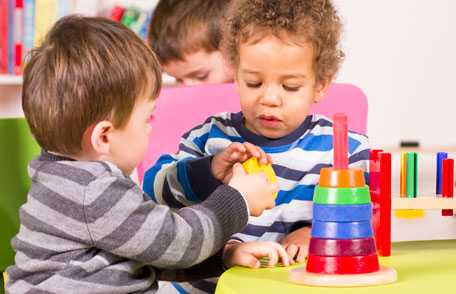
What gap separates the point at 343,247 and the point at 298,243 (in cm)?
32

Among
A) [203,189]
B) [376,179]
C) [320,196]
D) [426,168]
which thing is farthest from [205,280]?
[426,168]

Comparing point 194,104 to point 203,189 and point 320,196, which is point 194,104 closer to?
point 203,189

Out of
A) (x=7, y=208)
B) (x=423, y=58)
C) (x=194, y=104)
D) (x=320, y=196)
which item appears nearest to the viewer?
(x=320, y=196)

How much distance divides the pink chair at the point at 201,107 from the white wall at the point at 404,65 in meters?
1.67

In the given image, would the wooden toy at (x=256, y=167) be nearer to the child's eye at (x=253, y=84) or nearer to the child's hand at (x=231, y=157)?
the child's hand at (x=231, y=157)

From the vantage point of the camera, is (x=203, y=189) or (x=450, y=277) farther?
(x=203, y=189)

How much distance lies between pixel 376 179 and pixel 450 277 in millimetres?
239

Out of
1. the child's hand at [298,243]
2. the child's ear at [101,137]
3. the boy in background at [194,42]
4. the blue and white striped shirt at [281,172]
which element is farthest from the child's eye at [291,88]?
the boy in background at [194,42]

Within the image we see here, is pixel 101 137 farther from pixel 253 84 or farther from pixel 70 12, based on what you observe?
pixel 70 12

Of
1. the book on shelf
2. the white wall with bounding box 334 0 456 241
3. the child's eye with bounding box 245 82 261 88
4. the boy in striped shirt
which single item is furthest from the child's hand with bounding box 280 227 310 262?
the white wall with bounding box 334 0 456 241

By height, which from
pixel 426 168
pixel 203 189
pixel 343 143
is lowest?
pixel 426 168

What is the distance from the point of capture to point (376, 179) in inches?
47.7

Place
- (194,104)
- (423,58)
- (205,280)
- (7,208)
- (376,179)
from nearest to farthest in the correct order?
(376,179), (205,280), (7,208), (194,104), (423,58)

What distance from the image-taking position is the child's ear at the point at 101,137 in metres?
1.11
